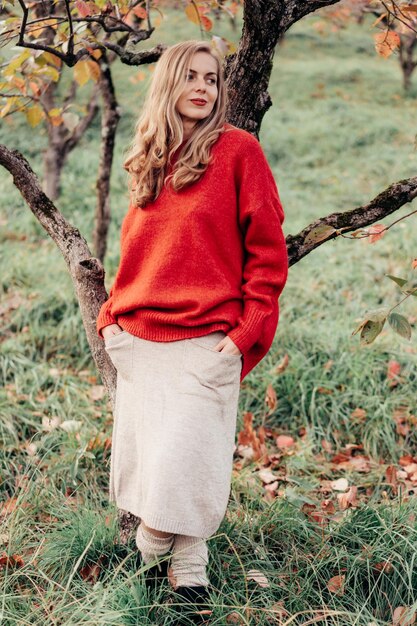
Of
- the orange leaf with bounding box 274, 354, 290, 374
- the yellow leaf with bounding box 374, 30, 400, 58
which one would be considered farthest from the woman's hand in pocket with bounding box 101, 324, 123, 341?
the orange leaf with bounding box 274, 354, 290, 374

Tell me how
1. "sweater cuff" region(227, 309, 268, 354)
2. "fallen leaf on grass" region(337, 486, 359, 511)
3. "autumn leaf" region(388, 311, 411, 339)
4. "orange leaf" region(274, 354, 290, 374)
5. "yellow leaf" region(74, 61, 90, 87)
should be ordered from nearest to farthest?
"autumn leaf" region(388, 311, 411, 339) → "sweater cuff" region(227, 309, 268, 354) → "fallen leaf on grass" region(337, 486, 359, 511) → "yellow leaf" region(74, 61, 90, 87) → "orange leaf" region(274, 354, 290, 374)

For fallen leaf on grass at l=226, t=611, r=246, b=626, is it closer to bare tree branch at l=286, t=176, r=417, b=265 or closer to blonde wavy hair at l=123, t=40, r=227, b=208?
bare tree branch at l=286, t=176, r=417, b=265

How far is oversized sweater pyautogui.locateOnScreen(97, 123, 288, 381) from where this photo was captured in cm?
204

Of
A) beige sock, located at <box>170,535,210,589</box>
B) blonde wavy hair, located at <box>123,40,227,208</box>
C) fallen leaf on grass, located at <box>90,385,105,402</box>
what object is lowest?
fallen leaf on grass, located at <box>90,385,105,402</box>

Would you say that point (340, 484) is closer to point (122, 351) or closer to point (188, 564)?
point (188, 564)

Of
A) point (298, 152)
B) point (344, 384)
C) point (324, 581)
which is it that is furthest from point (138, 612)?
point (298, 152)

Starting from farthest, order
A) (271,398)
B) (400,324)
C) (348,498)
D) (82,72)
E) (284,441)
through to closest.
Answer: (271,398) < (284,441) < (82,72) < (348,498) < (400,324)

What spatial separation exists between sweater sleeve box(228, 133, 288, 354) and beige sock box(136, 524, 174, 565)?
0.69 meters

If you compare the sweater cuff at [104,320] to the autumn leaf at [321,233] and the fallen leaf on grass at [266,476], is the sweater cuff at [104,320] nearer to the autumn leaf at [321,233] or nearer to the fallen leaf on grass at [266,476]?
the autumn leaf at [321,233]

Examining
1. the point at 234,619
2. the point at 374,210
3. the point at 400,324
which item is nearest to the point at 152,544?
the point at 234,619

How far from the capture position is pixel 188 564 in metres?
2.14

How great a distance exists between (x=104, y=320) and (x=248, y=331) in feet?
1.82

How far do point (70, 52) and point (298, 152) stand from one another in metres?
7.61

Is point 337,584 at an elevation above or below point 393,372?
→ above
